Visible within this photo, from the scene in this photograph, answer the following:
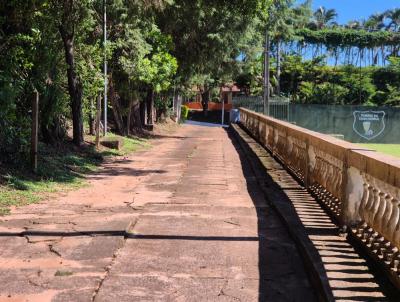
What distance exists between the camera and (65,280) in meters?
5.19

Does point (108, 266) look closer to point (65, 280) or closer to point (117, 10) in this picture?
point (65, 280)

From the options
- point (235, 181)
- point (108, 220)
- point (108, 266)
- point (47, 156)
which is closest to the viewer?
point (108, 266)

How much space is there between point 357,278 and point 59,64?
11271 millimetres

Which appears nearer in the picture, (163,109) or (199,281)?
(199,281)

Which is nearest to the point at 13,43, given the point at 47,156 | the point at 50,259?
the point at 47,156

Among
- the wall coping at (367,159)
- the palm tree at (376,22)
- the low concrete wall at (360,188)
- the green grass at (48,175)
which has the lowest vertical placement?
the green grass at (48,175)

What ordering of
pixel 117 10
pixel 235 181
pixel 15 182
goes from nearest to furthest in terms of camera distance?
pixel 15 182 → pixel 235 181 → pixel 117 10

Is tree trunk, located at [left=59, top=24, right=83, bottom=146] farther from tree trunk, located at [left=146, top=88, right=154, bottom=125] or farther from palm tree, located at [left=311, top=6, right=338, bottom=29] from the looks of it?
palm tree, located at [left=311, top=6, right=338, bottom=29]

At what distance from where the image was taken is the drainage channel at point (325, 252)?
15.4 ft

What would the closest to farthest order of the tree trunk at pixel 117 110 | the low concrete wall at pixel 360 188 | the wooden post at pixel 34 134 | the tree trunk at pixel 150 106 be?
the low concrete wall at pixel 360 188 → the wooden post at pixel 34 134 → the tree trunk at pixel 117 110 → the tree trunk at pixel 150 106

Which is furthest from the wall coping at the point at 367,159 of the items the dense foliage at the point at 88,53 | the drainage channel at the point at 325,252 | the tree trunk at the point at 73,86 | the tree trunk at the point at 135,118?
the tree trunk at the point at 135,118

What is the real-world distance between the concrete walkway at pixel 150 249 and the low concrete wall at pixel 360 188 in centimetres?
75

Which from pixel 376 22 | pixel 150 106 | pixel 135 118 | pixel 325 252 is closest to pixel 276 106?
pixel 150 106

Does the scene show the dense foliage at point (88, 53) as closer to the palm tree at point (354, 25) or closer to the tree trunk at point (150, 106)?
the tree trunk at point (150, 106)
